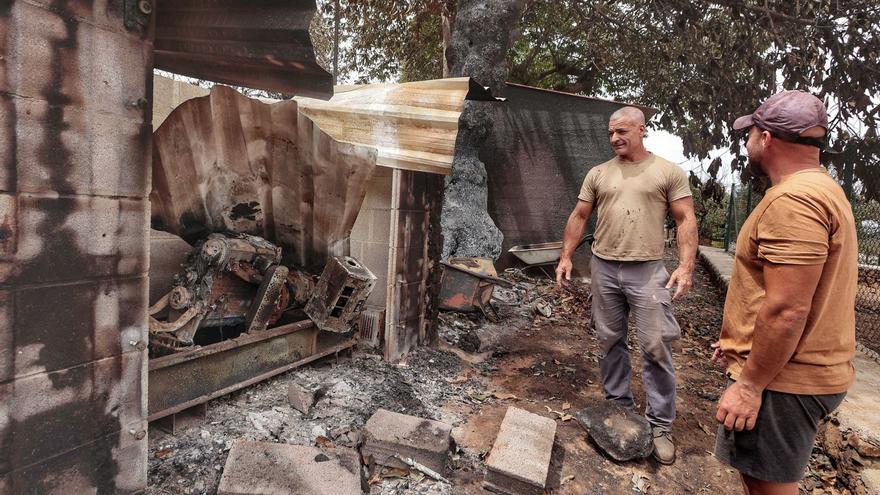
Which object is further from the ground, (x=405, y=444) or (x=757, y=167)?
(x=757, y=167)

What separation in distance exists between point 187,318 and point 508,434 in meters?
2.48

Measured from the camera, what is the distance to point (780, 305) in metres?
1.81

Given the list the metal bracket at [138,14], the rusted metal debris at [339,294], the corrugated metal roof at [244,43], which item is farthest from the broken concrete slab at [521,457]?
the metal bracket at [138,14]

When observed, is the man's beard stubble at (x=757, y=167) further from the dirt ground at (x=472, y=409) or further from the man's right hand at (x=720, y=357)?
the dirt ground at (x=472, y=409)

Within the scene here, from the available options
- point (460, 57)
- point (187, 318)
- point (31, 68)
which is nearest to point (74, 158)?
point (31, 68)

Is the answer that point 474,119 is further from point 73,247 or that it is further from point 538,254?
point 73,247

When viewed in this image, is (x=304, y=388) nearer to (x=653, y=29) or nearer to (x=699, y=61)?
(x=699, y=61)

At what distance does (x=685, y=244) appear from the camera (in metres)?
3.62

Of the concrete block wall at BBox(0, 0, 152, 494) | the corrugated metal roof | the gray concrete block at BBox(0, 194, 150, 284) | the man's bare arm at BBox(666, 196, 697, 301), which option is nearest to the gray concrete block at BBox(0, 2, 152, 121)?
the concrete block wall at BBox(0, 0, 152, 494)

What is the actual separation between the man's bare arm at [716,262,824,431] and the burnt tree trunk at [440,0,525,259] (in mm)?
6475

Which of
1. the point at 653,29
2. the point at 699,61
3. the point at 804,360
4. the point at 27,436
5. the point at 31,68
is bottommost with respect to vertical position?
the point at 27,436

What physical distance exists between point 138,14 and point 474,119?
649 centimetres

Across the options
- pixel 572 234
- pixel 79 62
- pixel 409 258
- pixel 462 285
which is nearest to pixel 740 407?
pixel 572 234

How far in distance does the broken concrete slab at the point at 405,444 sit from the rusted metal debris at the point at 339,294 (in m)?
1.13
